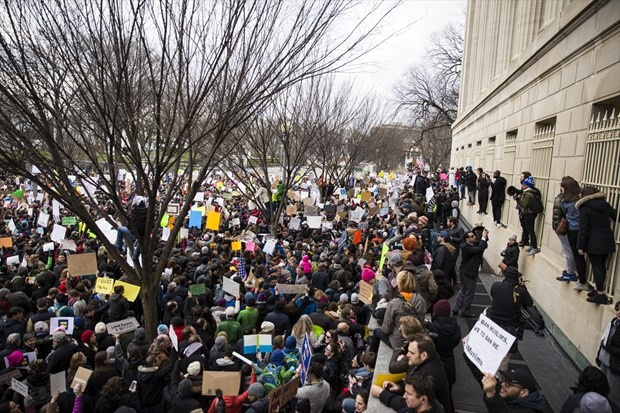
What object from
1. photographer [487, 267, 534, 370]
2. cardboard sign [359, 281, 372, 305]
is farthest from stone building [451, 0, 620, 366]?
cardboard sign [359, 281, 372, 305]

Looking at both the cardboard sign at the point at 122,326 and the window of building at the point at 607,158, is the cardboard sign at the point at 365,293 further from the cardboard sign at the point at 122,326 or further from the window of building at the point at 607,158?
the cardboard sign at the point at 122,326

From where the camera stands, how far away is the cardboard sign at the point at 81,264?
814 cm

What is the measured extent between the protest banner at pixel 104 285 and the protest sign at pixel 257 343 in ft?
10.3

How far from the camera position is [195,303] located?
296 inches

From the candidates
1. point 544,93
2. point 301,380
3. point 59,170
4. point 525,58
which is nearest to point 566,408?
point 301,380

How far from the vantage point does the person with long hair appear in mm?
5543

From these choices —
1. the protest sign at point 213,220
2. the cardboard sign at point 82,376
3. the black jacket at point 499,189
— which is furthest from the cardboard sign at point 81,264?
the black jacket at point 499,189

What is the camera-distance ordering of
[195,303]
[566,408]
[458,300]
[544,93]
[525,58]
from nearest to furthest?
[566,408] → [195,303] → [458,300] → [544,93] → [525,58]

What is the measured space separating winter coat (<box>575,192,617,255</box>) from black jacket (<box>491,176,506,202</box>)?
21.2 feet

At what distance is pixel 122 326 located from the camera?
6668 millimetres

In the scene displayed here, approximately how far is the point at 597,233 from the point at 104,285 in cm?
754

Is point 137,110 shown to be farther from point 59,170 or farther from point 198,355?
point 198,355

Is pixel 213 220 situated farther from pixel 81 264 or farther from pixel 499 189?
pixel 499 189

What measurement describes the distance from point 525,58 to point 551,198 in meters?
4.52
